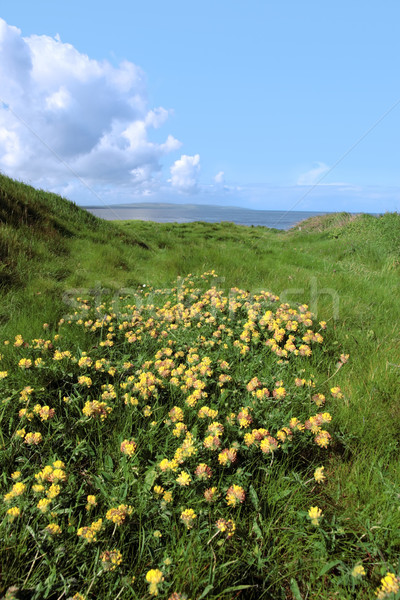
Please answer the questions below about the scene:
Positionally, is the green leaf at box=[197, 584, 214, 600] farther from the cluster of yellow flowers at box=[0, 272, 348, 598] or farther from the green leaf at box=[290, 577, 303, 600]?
the green leaf at box=[290, 577, 303, 600]

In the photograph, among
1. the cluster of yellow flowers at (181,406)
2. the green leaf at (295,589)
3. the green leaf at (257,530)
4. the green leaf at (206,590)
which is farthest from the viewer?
the cluster of yellow flowers at (181,406)

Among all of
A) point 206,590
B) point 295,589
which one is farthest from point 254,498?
point 206,590

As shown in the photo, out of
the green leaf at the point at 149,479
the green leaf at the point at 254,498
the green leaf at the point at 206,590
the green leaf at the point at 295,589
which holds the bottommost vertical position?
the green leaf at the point at 295,589

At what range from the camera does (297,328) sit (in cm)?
385

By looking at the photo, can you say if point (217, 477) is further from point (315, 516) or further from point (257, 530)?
point (315, 516)

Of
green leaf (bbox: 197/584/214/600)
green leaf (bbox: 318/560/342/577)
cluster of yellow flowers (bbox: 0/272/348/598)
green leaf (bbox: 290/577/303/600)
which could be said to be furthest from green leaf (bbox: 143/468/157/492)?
green leaf (bbox: 318/560/342/577)

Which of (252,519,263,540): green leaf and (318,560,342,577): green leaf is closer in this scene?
(318,560,342,577): green leaf


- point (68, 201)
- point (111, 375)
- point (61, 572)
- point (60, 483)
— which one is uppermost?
point (68, 201)

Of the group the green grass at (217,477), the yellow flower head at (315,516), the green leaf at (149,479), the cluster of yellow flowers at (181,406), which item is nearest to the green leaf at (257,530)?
the green grass at (217,477)

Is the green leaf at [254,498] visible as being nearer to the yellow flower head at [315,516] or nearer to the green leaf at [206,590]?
the yellow flower head at [315,516]

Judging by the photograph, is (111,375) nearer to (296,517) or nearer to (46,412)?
(46,412)

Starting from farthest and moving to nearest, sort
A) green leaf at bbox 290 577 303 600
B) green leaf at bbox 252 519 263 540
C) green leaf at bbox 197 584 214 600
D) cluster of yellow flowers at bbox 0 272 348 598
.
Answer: cluster of yellow flowers at bbox 0 272 348 598, green leaf at bbox 252 519 263 540, green leaf at bbox 290 577 303 600, green leaf at bbox 197 584 214 600

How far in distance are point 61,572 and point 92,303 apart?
3.91 m

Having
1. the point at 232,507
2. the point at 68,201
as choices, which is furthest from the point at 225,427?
the point at 68,201
